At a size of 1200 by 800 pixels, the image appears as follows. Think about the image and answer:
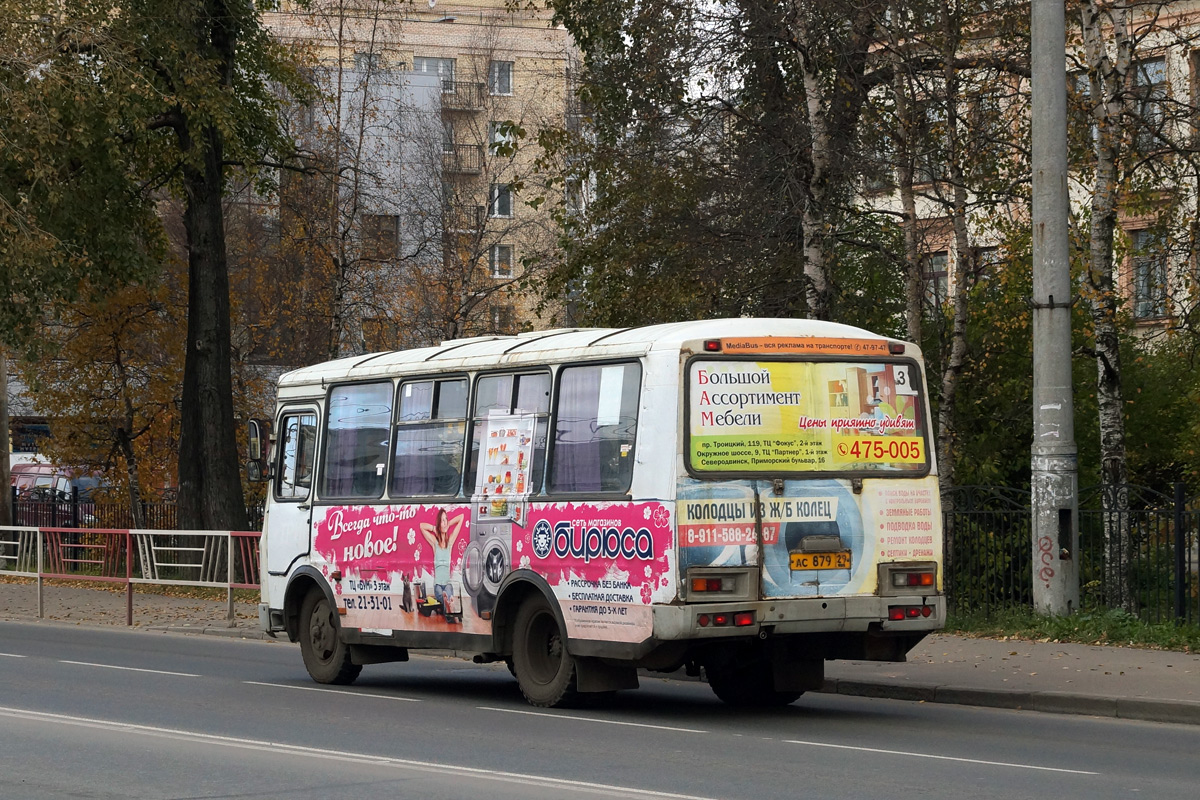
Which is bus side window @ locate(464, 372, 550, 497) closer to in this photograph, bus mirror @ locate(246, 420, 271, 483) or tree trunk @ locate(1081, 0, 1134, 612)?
bus mirror @ locate(246, 420, 271, 483)

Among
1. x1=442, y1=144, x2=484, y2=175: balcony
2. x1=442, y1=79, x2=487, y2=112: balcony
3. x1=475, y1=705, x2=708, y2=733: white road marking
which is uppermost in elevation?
x1=442, y1=79, x2=487, y2=112: balcony

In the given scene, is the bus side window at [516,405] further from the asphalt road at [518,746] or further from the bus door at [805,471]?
the asphalt road at [518,746]

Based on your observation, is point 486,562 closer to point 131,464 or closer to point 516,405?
point 516,405

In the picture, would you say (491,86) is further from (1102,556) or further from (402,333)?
(1102,556)

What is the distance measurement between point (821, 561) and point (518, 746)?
280 centimetres

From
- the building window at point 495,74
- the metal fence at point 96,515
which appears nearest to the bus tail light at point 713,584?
the metal fence at point 96,515

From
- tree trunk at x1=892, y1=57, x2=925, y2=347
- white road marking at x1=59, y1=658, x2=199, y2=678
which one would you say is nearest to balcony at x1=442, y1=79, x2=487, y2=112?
tree trunk at x1=892, y1=57, x2=925, y2=347

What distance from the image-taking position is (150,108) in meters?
27.0

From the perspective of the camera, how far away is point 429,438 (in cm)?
1460

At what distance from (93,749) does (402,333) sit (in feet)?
126

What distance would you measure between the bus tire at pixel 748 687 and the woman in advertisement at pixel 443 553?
2.26m

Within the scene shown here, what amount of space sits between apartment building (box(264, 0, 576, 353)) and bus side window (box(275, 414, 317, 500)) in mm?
15724

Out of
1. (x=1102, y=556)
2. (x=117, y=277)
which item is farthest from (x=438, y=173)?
(x=1102, y=556)

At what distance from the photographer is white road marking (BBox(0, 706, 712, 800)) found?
8.83 metres
